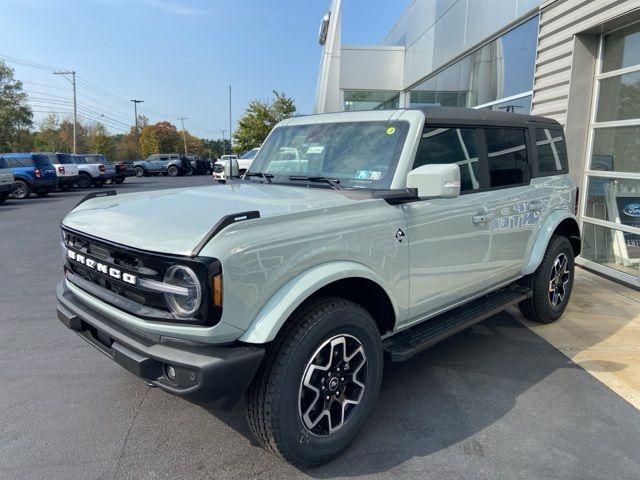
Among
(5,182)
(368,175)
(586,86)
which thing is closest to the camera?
(368,175)

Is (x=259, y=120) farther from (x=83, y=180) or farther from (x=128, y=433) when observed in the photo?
(x=128, y=433)

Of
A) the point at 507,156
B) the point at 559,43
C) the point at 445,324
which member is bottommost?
the point at 445,324

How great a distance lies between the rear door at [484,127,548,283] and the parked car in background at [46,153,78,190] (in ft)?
69.3

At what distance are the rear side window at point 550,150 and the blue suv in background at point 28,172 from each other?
1881 cm

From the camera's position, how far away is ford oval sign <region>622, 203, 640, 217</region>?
6136 millimetres

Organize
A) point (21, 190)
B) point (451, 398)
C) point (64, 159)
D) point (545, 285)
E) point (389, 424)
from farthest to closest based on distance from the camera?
1. point (64, 159)
2. point (21, 190)
3. point (545, 285)
4. point (451, 398)
5. point (389, 424)

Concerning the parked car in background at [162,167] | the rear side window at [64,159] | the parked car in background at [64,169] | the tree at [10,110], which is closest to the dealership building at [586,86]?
the parked car in background at [64,169]

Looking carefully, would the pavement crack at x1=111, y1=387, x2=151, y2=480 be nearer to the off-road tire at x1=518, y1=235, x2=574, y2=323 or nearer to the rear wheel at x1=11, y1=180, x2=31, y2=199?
the off-road tire at x1=518, y1=235, x2=574, y2=323

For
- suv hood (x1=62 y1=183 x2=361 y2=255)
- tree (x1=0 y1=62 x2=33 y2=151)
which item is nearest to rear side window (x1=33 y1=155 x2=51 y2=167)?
suv hood (x1=62 y1=183 x2=361 y2=255)

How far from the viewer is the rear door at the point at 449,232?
3.03 meters

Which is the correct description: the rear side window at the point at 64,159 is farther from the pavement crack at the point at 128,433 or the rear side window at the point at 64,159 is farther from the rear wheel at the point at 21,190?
the pavement crack at the point at 128,433

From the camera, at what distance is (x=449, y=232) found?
3.22 m

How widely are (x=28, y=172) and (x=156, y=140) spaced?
2435 inches

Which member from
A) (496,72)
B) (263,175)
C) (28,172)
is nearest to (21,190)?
(28,172)
